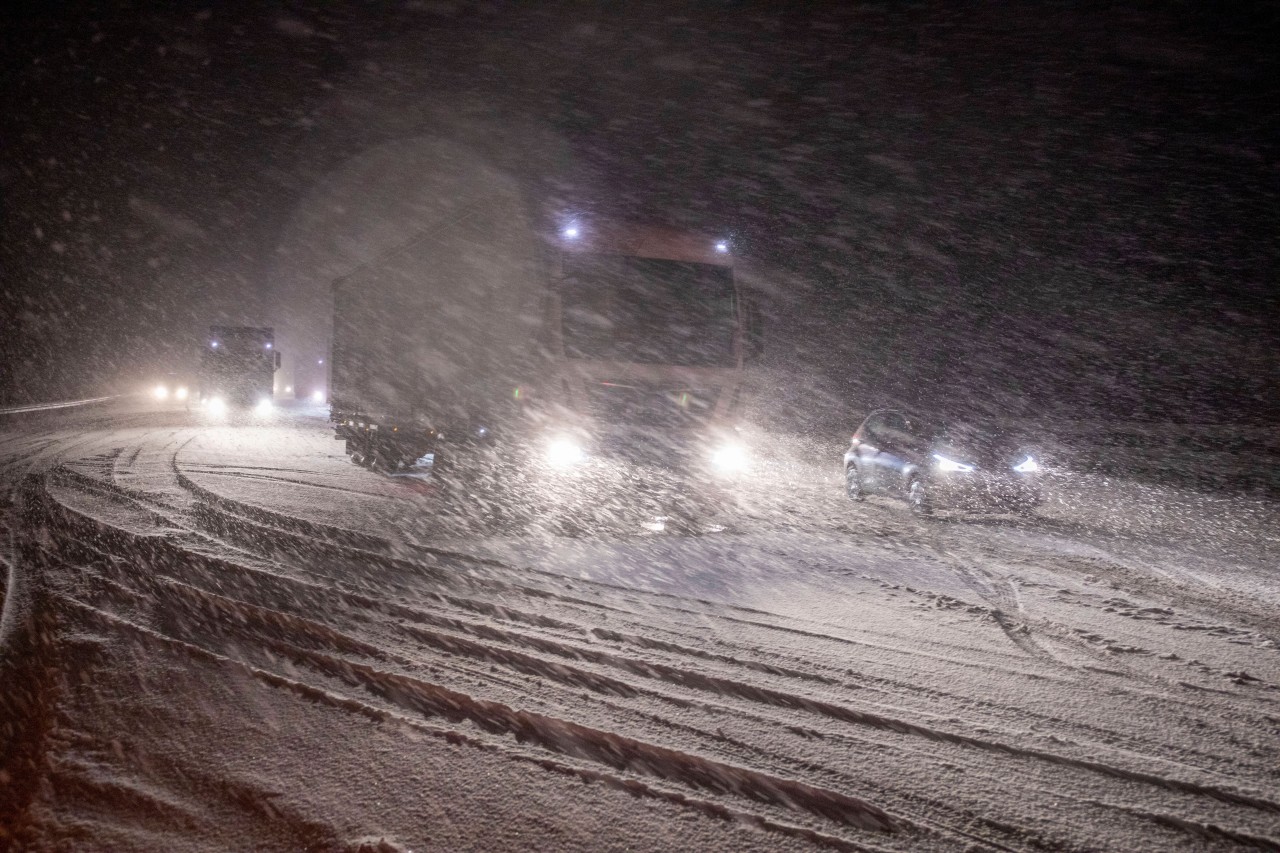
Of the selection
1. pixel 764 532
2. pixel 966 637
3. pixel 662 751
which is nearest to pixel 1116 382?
pixel 764 532

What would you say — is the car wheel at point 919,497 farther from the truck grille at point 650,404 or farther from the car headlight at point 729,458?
the truck grille at point 650,404

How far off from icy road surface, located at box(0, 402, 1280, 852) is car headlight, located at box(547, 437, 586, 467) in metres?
1.57

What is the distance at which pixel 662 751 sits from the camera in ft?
9.61

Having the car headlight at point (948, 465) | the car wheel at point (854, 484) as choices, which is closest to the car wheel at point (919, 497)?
the car headlight at point (948, 465)

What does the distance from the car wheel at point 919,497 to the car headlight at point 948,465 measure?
0.34m

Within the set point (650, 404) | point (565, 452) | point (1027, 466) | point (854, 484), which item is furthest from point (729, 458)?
point (1027, 466)

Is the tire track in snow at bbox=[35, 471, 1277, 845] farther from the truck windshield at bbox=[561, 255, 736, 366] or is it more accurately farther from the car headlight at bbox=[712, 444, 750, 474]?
the truck windshield at bbox=[561, 255, 736, 366]

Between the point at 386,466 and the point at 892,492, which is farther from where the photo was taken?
the point at 386,466

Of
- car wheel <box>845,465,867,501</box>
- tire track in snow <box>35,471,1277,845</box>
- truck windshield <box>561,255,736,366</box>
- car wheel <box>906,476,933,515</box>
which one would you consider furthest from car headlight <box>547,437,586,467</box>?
car wheel <box>845,465,867,501</box>

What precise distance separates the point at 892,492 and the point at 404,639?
8921mm

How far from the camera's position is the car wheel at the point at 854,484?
12211 mm

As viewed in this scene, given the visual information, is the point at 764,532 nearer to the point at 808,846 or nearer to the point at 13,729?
the point at 808,846

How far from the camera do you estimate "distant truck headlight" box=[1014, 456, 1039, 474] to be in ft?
35.0

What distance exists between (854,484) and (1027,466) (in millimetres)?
2847
